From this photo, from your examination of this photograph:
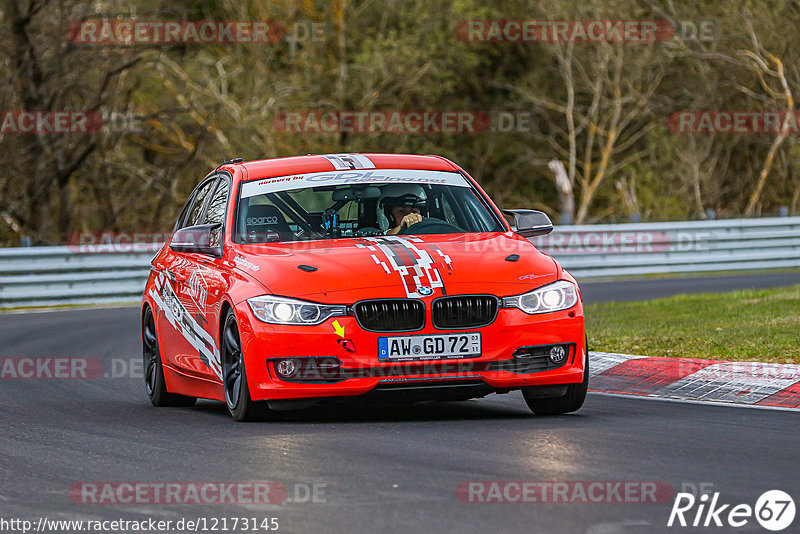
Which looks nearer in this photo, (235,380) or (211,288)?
(235,380)

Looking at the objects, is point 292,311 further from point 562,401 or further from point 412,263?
point 562,401

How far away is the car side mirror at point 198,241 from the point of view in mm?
9531

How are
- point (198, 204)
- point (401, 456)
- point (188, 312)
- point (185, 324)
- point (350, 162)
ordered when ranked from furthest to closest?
point (198, 204) → point (350, 162) → point (185, 324) → point (188, 312) → point (401, 456)

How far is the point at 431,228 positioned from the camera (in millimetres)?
9617

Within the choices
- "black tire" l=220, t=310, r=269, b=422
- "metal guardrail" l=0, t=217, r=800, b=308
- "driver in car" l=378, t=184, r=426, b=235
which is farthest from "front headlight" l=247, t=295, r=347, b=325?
"metal guardrail" l=0, t=217, r=800, b=308

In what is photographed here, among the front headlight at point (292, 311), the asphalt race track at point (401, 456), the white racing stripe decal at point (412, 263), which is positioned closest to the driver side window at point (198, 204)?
the asphalt race track at point (401, 456)

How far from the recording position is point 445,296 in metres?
8.42

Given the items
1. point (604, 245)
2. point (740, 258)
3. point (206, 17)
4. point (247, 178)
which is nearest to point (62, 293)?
point (604, 245)

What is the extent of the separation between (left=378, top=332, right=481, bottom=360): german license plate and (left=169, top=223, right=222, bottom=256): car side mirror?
1.66 meters

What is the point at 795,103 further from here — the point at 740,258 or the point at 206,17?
the point at 206,17

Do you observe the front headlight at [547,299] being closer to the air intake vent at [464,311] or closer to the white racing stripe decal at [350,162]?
the air intake vent at [464,311]

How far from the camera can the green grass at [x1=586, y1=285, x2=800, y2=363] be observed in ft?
39.5

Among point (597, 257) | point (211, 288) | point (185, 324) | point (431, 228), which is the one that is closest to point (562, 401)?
point (431, 228)

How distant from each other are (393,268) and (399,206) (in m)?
1.30
